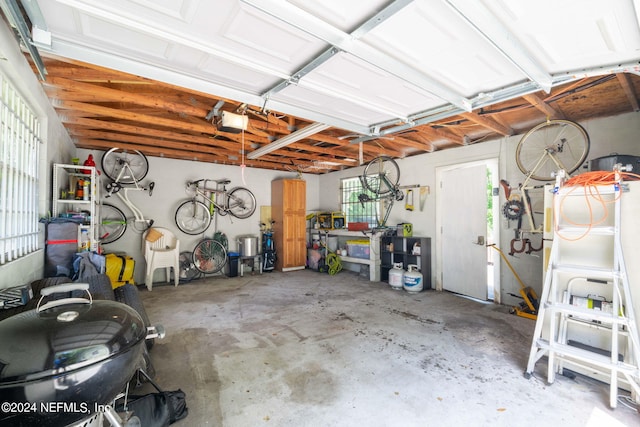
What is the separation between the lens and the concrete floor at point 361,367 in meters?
1.94

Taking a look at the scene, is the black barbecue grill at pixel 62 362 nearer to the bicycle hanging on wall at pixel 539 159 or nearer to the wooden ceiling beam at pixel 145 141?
the wooden ceiling beam at pixel 145 141

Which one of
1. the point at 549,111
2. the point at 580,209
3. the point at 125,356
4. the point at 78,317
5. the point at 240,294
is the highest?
the point at 549,111

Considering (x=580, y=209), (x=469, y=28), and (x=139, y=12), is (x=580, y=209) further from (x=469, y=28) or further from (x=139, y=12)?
(x=139, y=12)

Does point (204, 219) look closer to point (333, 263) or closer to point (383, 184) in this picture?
point (333, 263)

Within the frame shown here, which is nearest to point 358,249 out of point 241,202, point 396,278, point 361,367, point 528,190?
point 396,278

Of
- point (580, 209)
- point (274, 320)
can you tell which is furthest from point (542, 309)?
point (274, 320)

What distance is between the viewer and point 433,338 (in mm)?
3131

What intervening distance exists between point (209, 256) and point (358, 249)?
3.43 meters

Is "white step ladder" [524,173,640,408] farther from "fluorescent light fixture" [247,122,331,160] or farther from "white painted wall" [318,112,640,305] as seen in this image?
"fluorescent light fixture" [247,122,331,160]

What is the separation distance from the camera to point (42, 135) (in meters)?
2.98

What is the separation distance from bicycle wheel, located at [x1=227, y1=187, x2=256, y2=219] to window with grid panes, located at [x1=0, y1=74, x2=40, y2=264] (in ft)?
13.2

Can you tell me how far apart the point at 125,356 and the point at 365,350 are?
230cm

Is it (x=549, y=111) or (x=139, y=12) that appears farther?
(x=549, y=111)

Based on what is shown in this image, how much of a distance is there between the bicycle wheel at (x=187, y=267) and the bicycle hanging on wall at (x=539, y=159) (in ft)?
20.1
